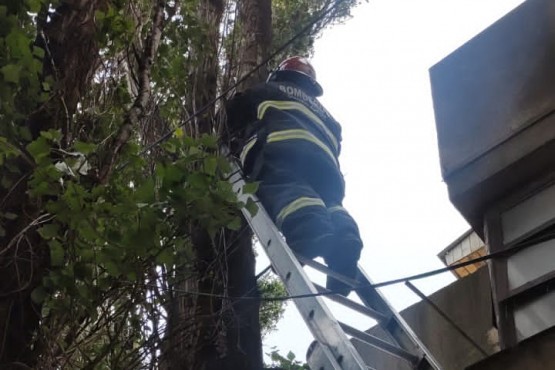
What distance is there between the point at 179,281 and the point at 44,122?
962 mm

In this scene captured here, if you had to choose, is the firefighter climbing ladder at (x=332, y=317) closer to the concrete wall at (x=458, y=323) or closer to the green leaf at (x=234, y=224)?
the green leaf at (x=234, y=224)

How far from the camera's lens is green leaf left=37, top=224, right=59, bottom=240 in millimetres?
2295

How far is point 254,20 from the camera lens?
4.65 meters

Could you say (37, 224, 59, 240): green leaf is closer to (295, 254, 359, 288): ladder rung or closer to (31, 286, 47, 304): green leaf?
(31, 286, 47, 304): green leaf

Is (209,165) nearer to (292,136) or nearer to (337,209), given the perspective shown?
(337,209)

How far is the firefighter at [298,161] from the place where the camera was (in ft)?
10.1

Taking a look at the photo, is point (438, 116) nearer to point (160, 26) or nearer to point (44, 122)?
point (160, 26)

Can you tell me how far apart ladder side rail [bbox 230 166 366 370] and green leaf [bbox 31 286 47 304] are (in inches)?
28.8

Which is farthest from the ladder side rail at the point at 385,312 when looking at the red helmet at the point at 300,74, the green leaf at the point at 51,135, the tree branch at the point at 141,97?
the red helmet at the point at 300,74

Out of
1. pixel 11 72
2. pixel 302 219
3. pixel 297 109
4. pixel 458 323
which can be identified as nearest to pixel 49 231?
pixel 11 72

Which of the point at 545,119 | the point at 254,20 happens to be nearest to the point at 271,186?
the point at 545,119

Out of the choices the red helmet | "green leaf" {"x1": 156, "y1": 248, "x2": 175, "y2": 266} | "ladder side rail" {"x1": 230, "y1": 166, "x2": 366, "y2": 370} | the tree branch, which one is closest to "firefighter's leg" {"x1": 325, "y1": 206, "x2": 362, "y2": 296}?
"ladder side rail" {"x1": 230, "y1": 166, "x2": 366, "y2": 370}

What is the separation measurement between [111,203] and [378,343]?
1217 mm

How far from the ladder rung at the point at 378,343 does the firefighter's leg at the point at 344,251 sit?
0.90 feet
